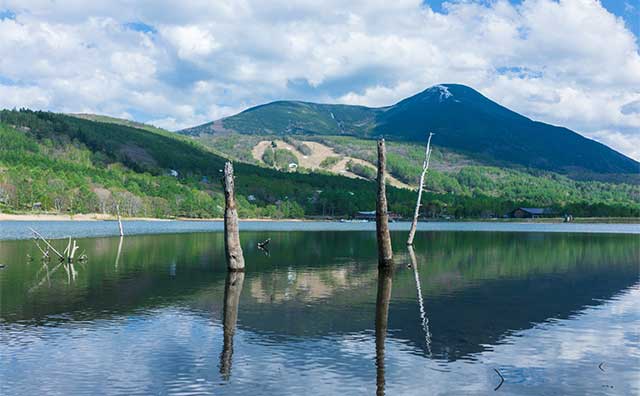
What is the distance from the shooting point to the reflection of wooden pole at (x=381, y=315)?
1673 centimetres

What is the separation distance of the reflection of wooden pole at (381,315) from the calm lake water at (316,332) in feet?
0.31

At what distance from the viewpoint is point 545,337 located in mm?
21797

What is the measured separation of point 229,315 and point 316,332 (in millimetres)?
4780

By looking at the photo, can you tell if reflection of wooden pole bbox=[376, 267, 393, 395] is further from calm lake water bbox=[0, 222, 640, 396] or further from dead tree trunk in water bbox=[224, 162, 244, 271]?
dead tree trunk in water bbox=[224, 162, 244, 271]

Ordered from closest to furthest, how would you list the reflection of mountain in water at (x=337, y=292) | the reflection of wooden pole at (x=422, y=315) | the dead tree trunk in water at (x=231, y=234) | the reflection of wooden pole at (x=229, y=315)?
the reflection of wooden pole at (x=229, y=315), the reflection of wooden pole at (x=422, y=315), the reflection of mountain in water at (x=337, y=292), the dead tree trunk in water at (x=231, y=234)

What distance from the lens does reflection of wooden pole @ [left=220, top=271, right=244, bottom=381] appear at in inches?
706

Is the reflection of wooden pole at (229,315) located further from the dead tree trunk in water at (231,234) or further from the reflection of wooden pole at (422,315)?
the reflection of wooden pole at (422,315)

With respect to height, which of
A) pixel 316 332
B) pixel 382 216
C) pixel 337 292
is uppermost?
pixel 382 216

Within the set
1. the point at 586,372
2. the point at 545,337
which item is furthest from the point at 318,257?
the point at 586,372

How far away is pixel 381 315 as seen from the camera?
84.2ft

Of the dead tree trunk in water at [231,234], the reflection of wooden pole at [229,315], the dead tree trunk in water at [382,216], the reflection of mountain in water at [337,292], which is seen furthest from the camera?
the dead tree trunk in water at [382,216]

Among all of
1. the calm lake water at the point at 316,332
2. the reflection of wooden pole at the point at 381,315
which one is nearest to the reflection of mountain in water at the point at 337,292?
the calm lake water at the point at 316,332

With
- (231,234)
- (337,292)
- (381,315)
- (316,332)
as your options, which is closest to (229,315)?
(316,332)

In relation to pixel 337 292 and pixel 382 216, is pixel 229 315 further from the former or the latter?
pixel 382 216
